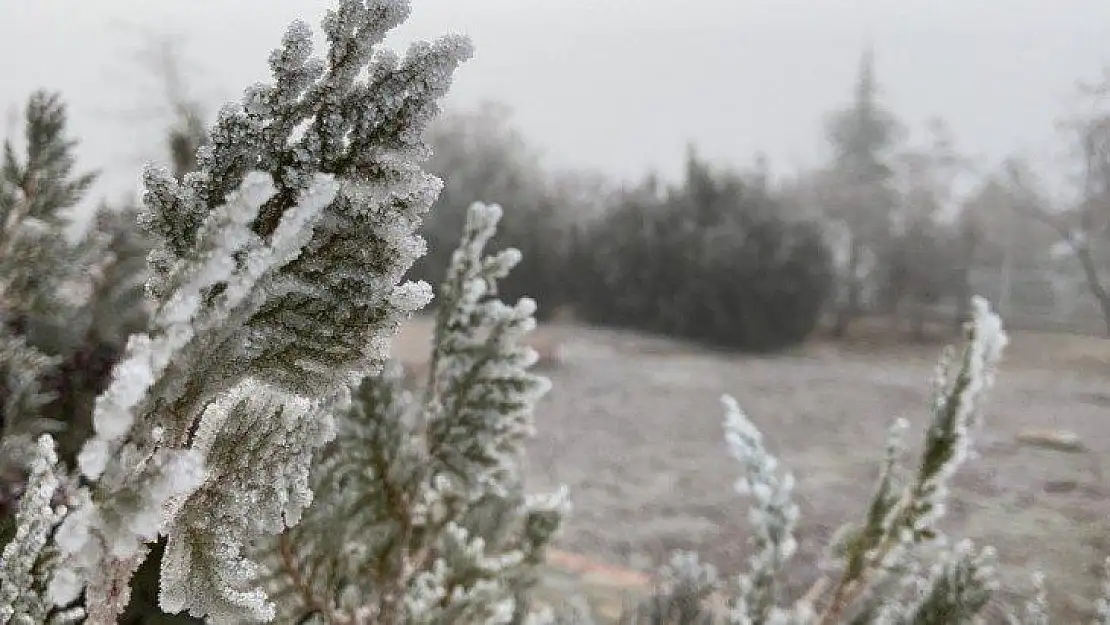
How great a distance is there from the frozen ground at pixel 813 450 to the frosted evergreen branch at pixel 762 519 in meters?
1.22

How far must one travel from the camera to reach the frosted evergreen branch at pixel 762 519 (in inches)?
16.9

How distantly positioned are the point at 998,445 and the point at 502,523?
1.89 metres

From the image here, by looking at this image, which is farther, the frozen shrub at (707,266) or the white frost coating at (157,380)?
the frozen shrub at (707,266)

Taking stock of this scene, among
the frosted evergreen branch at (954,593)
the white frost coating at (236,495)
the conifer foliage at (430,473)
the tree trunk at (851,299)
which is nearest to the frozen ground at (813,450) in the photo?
the tree trunk at (851,299)

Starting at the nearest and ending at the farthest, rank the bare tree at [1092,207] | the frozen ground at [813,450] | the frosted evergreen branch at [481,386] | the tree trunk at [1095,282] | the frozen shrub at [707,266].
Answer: the frosted evergreen branch at [481,386] → the frozen ground at [813,450] → the bare tree at [1092,207] → the tree trunk at [1095,282] → the frozen shrub at [707,266]

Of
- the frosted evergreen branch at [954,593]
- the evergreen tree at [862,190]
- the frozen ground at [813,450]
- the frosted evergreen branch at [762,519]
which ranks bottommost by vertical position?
the frozen ground at [813,450]

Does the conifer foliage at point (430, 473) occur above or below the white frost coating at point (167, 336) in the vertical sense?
below

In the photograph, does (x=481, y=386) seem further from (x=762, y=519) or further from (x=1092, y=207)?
(x=1092, y=207)

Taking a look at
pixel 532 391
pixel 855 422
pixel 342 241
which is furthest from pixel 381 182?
pixel 855 422

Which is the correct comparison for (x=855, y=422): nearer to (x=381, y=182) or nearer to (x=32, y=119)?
(x=32, y=119)

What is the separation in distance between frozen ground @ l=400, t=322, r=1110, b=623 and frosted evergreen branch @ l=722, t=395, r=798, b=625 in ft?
4.01

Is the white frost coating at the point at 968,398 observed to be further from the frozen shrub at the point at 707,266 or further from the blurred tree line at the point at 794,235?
the frozen shrub at the point at 707,266

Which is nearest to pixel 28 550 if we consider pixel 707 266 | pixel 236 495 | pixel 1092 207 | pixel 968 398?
pixel 236 495

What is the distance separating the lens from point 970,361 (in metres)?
0.41
